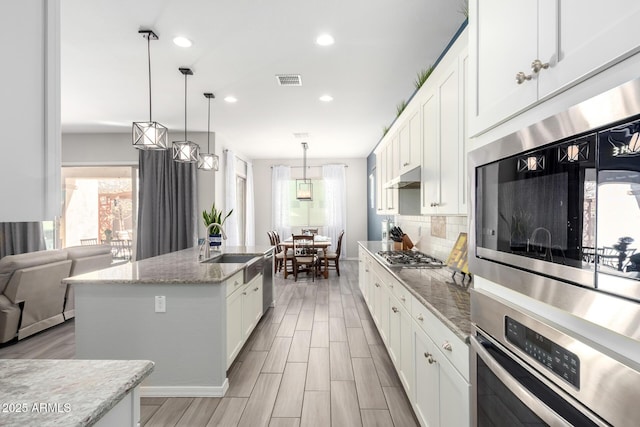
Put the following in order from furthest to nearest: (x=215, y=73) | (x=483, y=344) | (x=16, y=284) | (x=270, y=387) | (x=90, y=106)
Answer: (x=90, y=106) → (x=215, y=73) → (x=16, y=284) → (x=270, y=387) → (x=483, y=344)

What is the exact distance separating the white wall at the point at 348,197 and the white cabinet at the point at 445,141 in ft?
20.1

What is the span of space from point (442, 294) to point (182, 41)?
2.95 metres

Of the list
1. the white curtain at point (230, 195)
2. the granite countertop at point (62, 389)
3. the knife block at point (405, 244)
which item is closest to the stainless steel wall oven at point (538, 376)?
the granite countertop at point (62, 389)

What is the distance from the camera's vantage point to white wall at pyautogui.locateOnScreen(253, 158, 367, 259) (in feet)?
28.5

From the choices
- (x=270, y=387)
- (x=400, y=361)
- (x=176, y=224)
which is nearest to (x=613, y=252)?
(x=400, y=361)

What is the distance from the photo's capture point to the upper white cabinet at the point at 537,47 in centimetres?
57

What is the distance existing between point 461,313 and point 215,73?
11.1 ft

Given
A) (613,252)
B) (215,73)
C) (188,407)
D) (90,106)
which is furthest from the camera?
(90,106)

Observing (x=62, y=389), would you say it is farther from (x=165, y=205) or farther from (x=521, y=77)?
(x=165, y=205)

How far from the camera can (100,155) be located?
19.7ft

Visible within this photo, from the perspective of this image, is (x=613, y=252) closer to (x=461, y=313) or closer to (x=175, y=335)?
(x=461, y=313)

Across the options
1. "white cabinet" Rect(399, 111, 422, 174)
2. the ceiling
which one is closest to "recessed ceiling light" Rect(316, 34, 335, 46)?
the ceiling

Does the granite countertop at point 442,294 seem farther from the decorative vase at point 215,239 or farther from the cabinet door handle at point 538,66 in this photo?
the decorative vase at point 215,239

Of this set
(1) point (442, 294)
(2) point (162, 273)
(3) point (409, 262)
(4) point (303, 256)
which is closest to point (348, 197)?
(4) point (303, 256)
